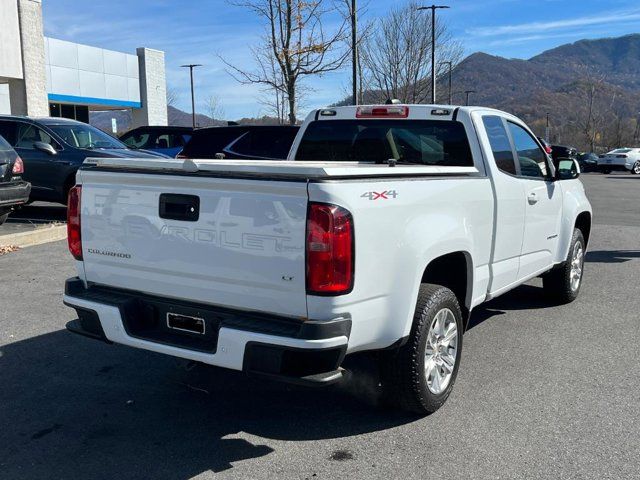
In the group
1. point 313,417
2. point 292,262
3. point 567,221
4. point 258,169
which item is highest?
point 258,169

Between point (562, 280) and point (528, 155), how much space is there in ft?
5.10

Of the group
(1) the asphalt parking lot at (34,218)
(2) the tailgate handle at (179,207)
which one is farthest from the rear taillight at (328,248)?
(1) the asphalt parking lot at (34,218)

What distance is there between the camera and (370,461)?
348cm

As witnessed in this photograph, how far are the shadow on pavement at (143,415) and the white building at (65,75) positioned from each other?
73.4ft

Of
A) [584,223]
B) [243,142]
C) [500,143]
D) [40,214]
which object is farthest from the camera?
[40,214]

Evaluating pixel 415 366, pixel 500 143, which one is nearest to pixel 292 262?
pixel 415 366

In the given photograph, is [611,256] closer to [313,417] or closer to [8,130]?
[313,417]

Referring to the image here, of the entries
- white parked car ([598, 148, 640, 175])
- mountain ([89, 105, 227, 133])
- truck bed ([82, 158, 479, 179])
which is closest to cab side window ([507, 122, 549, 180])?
truck bed ([82, 158, 479, 179])

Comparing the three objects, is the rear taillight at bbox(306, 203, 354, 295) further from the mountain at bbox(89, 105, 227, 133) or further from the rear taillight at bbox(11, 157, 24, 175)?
the mountain at bbox(89, 105, 227, 133)

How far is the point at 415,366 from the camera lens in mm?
3783

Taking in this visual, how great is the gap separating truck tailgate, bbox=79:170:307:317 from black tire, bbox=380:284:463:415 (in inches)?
33.8

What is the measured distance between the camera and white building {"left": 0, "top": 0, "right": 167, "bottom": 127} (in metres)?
24.3

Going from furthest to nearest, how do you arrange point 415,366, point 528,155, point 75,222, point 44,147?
point 44,147 → point 528,155 → point 75,222 → point 415,366

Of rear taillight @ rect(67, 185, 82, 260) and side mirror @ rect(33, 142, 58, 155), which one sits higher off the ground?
side mirror @ rect(33, 142, 58, 155)
